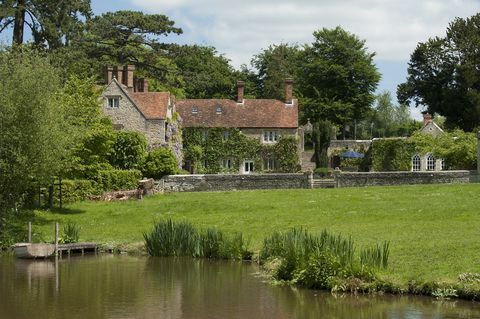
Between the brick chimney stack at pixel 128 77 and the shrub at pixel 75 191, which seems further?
the brick chimney stack at pixel 128 77

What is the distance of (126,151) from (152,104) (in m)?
8.85

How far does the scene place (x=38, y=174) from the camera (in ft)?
118

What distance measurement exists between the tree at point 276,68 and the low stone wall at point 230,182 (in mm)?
45274

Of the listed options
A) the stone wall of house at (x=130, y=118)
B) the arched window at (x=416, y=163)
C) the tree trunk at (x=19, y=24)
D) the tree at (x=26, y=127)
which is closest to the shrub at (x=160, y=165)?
the stone wall of house at (x=130, y=118)

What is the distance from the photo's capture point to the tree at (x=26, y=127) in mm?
35281

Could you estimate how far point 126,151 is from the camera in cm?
5566

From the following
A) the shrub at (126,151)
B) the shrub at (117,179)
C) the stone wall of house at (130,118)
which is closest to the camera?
the shrub at (117,179)

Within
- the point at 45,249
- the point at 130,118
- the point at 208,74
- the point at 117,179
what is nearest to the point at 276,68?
the point at 208,74

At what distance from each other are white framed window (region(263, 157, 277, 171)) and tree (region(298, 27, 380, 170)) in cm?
2027

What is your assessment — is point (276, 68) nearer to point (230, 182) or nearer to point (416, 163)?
point (416, 163)

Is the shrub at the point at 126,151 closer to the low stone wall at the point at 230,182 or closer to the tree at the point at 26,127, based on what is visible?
the low stone wall at the point at 230,182

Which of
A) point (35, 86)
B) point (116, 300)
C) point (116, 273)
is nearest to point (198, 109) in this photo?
point (35, 86)

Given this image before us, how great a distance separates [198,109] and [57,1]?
1853 centimetres

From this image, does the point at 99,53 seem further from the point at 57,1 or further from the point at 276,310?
the point at 276,310
